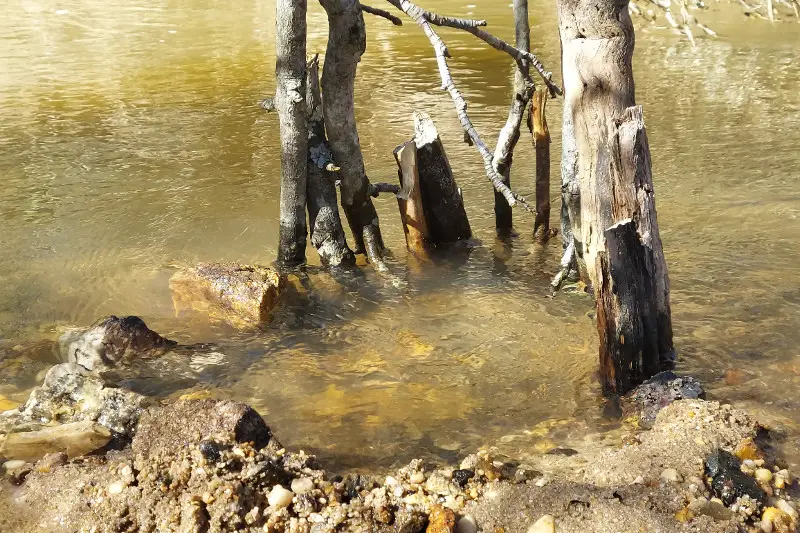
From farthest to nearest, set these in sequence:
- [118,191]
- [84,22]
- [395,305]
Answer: [84,22] < [118,191] < [395,305]

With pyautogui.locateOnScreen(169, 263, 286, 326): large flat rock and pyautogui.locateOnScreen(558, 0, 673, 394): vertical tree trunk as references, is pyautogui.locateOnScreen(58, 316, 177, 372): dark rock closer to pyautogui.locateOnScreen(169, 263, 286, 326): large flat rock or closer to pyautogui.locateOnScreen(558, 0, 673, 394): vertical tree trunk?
pyautogui.locateOnScreen(169, 263, 286, 326): large flat rock

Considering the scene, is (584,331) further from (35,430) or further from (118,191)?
(118,191)

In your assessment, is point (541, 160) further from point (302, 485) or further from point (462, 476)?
point (302, 485)

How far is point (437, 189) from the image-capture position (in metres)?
6.41

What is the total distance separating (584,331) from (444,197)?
1783 mm

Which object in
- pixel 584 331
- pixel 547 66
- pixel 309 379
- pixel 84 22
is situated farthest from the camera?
pixel 84 22

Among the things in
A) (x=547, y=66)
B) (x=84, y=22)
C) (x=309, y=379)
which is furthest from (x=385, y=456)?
(x=84, y=22)

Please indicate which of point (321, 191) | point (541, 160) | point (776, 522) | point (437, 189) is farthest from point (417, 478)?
point (541, 160)

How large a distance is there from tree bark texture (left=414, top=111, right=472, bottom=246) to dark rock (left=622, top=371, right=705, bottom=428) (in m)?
2.64

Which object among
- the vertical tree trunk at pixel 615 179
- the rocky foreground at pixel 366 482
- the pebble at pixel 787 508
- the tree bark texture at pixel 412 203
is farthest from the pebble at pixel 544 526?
the tree bark texture at pixel 412 203

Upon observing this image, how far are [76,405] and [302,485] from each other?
149 cm

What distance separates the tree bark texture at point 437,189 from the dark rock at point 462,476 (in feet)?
10.4

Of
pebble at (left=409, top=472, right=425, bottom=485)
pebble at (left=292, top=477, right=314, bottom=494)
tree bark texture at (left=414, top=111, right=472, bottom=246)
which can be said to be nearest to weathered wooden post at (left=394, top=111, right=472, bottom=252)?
tree bark texture at (left=414, top=111, right=472, bottom=246)

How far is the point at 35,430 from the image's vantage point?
13.2 feet
